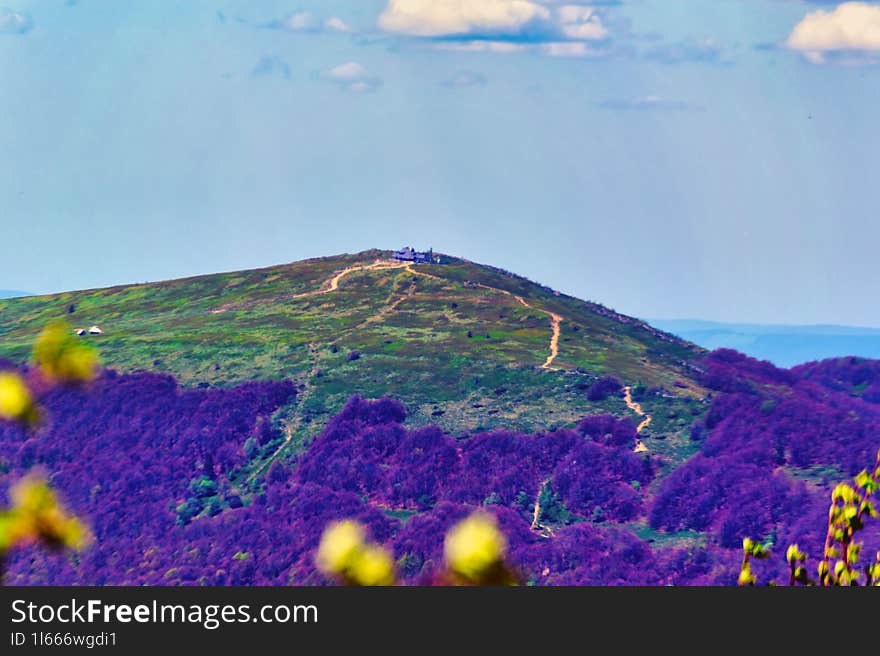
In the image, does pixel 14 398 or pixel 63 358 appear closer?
pixel 14 398

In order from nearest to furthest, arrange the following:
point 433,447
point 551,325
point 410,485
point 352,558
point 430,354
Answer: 1. point 352,558
2. point 410,485
3. point 433,447
4. point 430,354
5. point 551,325

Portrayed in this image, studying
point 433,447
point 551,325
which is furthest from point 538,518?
point 551,325

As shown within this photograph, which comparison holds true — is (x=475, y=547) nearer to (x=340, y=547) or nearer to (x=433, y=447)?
(x=340, y=547)

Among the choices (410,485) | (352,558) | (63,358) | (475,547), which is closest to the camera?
(475,547)

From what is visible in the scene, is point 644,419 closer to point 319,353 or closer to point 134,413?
point 319,353

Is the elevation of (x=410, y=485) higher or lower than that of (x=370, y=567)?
lower

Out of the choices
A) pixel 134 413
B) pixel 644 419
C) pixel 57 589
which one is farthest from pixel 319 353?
pixel 57 589

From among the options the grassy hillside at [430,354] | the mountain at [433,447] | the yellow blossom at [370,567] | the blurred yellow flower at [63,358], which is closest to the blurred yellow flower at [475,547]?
the yellow blossom at [370,567]
